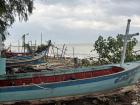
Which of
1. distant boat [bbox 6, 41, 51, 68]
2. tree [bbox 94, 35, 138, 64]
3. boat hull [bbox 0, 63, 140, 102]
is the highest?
tree [bbox 94, 35, 138, 64]

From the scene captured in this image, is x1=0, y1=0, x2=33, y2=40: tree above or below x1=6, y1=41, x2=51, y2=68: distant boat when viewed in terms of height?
above

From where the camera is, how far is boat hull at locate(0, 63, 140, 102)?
1294 centimetres

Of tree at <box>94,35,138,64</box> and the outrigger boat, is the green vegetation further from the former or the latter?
the outrigger boat

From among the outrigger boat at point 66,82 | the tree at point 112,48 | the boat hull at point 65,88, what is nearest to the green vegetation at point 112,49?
the tree at point 112,48

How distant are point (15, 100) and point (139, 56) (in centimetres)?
686

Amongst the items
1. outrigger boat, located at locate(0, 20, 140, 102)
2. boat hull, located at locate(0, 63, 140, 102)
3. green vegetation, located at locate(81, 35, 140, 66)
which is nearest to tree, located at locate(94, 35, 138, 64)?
green vegetation, located at locate(81, 35, 140, 66)

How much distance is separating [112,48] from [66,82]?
4.97 metres

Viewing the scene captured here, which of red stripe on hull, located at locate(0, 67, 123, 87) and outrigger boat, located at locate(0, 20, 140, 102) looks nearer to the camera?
outrigger boat, located at locate(0, 20, 140, 102)

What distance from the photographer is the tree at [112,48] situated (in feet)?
57.4

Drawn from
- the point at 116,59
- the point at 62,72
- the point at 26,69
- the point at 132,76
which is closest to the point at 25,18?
the point at 26,69

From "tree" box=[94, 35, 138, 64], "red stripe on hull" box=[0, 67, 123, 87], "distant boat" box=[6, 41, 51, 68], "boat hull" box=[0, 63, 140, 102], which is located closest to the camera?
"boat hull" box=[0, 63, 140, 102]

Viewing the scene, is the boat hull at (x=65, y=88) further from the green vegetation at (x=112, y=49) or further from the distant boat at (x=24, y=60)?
the distant boat at (x=24, y=60)

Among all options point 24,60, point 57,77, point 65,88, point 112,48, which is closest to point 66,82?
point 65,88

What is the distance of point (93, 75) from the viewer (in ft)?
48.2
